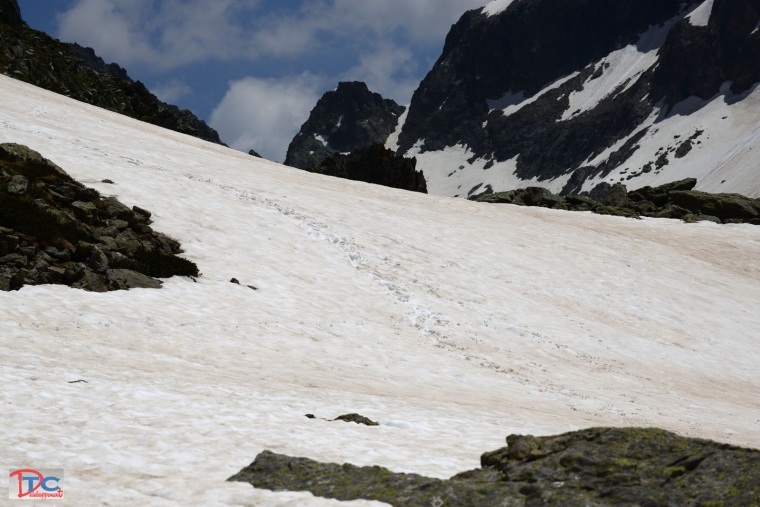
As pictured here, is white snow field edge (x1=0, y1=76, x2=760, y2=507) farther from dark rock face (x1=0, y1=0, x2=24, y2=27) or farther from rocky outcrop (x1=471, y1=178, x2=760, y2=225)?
dark rock face (x1=0, y1=0, x2=24, y2=27)

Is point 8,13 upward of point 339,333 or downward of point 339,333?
upward

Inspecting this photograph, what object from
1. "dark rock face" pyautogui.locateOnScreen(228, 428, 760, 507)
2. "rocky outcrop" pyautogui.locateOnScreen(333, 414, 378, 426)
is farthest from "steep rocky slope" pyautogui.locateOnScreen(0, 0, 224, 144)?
"dark rock face" pyautogui.locateOnScreen(228, 428, 760, 507)

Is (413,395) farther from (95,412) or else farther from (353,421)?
(95,412)

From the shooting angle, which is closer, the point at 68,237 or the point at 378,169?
the point at 68,237

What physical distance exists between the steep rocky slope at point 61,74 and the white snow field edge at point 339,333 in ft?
90.7

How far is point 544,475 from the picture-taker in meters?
6.72

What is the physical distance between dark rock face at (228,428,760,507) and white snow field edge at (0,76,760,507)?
59cm

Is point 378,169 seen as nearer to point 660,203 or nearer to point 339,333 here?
point 660,203

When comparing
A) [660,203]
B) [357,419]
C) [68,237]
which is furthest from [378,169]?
[357,419]

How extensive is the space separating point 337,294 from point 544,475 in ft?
52.0

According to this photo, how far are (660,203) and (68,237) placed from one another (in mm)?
50397

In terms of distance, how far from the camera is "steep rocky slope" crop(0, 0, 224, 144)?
64938mm

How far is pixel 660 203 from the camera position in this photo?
183ft

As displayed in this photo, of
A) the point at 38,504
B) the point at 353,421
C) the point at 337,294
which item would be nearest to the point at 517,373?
the point at 337,294
